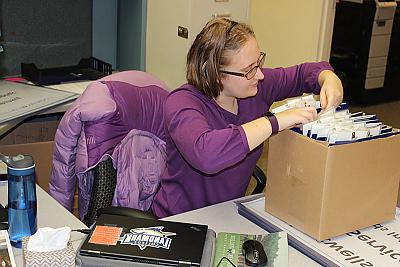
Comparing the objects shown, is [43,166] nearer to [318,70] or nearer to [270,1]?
[318,70]

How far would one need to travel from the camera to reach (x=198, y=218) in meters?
1.53

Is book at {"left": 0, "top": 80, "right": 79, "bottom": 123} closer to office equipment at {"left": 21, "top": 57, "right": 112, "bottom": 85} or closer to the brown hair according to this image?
office equipment at {"left": 21, "top": 57, "right": 112, "bottom": 85}

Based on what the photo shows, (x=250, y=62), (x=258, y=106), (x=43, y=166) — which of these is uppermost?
(x=250, y=62)

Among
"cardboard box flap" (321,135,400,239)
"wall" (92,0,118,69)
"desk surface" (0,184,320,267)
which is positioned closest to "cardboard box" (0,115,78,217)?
"wall" (92,0,118,69)

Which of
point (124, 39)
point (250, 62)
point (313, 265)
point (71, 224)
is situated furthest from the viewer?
point (124, 39)

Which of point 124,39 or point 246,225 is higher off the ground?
point 124,39

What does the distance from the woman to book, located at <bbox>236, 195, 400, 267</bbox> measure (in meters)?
0.19

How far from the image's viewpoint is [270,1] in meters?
4.14

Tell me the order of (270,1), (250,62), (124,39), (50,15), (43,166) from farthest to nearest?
(270,1) → (124,39) → (50,15) → (43,166) → (250,62)

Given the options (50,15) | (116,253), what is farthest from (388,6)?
(116,253)

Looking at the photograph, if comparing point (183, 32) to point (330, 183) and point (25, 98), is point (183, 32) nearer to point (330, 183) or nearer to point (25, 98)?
point (25, 98)

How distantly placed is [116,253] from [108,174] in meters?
0.53

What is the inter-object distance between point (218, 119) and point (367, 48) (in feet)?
11.9

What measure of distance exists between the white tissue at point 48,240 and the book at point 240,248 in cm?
34
